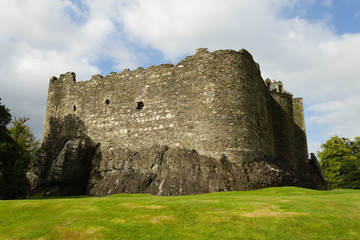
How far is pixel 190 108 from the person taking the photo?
2112 centimetres

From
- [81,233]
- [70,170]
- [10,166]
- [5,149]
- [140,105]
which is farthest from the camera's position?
[10,166]

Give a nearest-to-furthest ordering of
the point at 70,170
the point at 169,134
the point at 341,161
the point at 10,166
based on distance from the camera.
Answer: the point at 169,134
the point at 70,170
the point at 10,166
the point at 341,161

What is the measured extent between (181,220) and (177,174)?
9978mm

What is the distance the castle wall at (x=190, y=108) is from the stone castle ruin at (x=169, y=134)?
0.07m

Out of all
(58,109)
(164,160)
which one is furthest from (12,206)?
(58,109)

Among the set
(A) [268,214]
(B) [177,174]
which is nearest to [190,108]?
(B) [177,174]

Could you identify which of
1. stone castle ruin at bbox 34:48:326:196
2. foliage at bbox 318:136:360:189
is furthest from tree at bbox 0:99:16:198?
foliage at bbox 318:136:360:189

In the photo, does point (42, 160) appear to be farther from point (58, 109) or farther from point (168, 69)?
point (168, 69)

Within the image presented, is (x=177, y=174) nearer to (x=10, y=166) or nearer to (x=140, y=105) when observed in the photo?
(x=140, y=105)

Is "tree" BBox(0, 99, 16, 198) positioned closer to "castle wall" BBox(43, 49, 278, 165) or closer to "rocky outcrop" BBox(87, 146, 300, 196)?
"castle wall" BBox(43, 49, 278, 165)

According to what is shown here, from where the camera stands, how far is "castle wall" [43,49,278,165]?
1998 centimetres

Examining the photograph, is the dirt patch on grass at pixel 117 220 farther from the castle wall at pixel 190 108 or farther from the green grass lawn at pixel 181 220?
the castle wall at pixel 190 108

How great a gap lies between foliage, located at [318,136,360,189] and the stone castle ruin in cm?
2283

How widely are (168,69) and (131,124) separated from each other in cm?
524
